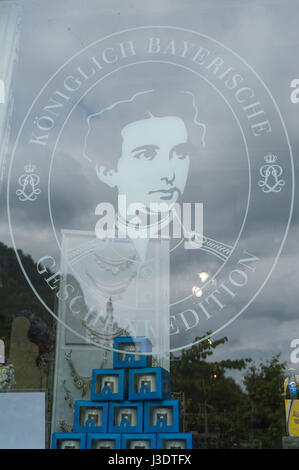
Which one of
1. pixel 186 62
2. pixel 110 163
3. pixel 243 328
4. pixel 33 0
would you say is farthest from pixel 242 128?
pixel 33 0

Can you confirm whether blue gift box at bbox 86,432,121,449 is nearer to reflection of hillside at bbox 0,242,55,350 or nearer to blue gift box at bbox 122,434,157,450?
blue gift box at bbox 122,434,157,450

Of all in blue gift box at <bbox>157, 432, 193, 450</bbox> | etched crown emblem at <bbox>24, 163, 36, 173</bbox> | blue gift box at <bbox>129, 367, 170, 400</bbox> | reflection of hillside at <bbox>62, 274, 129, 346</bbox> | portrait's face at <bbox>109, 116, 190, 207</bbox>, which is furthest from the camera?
etched crown emblem at <bbox>24, 163, 36, 173</bbox>

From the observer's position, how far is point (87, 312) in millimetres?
2473

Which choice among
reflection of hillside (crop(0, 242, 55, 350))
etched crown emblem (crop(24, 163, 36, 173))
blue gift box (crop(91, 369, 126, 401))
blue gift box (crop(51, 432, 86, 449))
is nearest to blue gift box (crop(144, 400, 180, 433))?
blue gift box (crop(91, 369, 126, 401))

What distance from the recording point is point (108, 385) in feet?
7.88

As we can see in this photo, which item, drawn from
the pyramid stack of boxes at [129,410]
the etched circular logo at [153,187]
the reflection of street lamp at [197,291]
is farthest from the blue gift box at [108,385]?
the reflection of street lamp at [197,291]

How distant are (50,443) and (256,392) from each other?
93 cm

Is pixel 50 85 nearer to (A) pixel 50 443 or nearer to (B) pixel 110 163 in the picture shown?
(B) pixel 110 163

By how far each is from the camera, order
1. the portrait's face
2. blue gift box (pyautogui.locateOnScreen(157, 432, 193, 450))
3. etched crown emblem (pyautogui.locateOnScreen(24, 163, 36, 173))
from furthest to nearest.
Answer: etched crown emblem (pyautogui.locateOnScreen(24, 163, 36, 173)) < the portrait's face < blue gift box (pyautogui.locateOnScreen(157, 432, 193, 450))

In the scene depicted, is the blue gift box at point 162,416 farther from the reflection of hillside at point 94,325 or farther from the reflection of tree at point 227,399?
the reflection of hillside at point 94,325

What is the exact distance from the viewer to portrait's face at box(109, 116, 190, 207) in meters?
2.60

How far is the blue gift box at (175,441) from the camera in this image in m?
2.23

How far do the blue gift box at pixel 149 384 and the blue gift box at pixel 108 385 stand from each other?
4 centimetres

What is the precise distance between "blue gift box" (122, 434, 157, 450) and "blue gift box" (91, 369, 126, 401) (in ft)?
0.57
